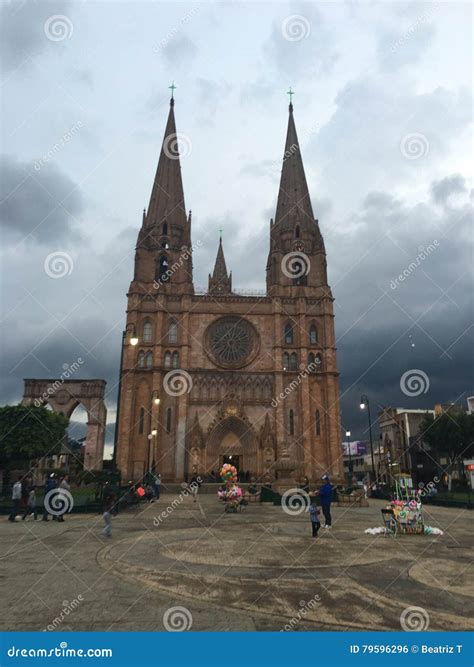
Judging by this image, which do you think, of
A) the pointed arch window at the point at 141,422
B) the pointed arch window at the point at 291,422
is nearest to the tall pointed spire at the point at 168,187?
the pointed arch window at the point at 141,422

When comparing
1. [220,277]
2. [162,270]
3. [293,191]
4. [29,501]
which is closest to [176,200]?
[162,270]

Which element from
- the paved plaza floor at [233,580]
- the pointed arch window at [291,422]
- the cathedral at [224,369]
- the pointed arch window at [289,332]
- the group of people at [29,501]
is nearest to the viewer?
the paved plaza floor at [233,580]

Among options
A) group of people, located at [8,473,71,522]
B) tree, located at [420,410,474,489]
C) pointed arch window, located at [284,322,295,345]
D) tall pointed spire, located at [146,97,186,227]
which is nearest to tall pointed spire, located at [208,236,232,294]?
tall pointed spire, located at [146,97,186,227]

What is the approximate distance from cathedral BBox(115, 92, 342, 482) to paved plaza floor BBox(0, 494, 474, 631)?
2833cm

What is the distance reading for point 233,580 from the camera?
6766 millimetres

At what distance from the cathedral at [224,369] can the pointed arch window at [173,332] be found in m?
0.11

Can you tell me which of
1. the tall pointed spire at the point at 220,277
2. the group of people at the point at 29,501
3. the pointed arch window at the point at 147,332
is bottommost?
the group of people at the point at 29,501

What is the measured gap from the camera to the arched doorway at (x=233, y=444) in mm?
41125

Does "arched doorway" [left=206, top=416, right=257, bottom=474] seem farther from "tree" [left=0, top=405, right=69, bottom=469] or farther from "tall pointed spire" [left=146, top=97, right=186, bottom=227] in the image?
"tall pointed spire" [left=146, top=97, right=186, bottom=227]

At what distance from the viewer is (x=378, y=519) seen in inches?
628

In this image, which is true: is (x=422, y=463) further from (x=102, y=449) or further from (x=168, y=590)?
(x=168, y=590)

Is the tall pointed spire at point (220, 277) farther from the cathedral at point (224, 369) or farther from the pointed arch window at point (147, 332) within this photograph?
the pointed arch window at point (147, 332)

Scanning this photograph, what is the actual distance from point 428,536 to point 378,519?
418 centimetres

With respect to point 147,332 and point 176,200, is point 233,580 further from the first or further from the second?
point 176,200
